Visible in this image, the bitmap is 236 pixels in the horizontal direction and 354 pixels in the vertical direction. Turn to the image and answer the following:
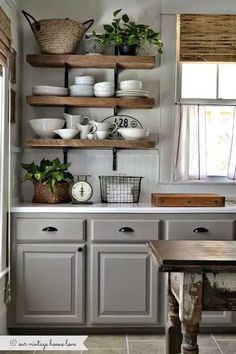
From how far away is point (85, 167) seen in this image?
3770 mm

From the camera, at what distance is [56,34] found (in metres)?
3.46

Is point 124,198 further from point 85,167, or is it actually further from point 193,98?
point 193,98

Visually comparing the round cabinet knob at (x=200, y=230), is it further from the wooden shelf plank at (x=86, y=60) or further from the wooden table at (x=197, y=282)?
the wooden shelf plank at (x=86, y=60)

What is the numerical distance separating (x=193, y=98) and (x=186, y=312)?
7.42 ft

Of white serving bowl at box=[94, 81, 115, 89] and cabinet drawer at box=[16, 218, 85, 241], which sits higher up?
white serving bowl at box=[94, 81, 115, 89]

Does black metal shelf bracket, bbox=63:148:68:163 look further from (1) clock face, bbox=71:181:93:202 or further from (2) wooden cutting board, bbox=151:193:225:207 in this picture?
(2) wooden cutting board, bbox=151:193:225:207

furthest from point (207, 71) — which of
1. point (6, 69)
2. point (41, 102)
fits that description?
→ point (6, 69)

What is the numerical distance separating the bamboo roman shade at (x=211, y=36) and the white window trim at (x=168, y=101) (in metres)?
0.14

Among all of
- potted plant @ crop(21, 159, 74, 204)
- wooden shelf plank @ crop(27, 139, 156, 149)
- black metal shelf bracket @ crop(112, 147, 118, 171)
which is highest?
wooden shelf plank @ crop(27, 139, 156, 149)

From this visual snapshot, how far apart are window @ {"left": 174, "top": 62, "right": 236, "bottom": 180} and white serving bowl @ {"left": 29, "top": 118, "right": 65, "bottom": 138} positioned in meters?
0.99

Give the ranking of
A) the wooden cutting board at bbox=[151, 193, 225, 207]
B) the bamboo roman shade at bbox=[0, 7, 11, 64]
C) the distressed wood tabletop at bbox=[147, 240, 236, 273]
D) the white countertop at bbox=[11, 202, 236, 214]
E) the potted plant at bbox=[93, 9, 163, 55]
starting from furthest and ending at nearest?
1. the potted plant at bbox=[93, 9, 163, 55]
2. the wooden cutting board at bbox=[151, 193, 225, 207]
3. the white countertop at bbox=[11, 202, 236, 214]
4. the bamboo roman shade at bbox=[0, 7, 11, 64]
5. the distressed wood tabletop at bbox=[147, 240, 236, 273]

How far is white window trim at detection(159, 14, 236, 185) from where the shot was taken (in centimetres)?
375

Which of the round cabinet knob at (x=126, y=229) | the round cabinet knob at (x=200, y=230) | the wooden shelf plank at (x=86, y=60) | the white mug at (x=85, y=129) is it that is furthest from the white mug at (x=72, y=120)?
the round cabinet knob at (x=200, y=230)

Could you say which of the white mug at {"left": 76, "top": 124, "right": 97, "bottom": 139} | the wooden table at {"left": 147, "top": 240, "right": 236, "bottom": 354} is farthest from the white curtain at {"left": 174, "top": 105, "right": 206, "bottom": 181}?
the wooden table at {"left": 147, "top": 240, "right": 236, "bottom": 354}
